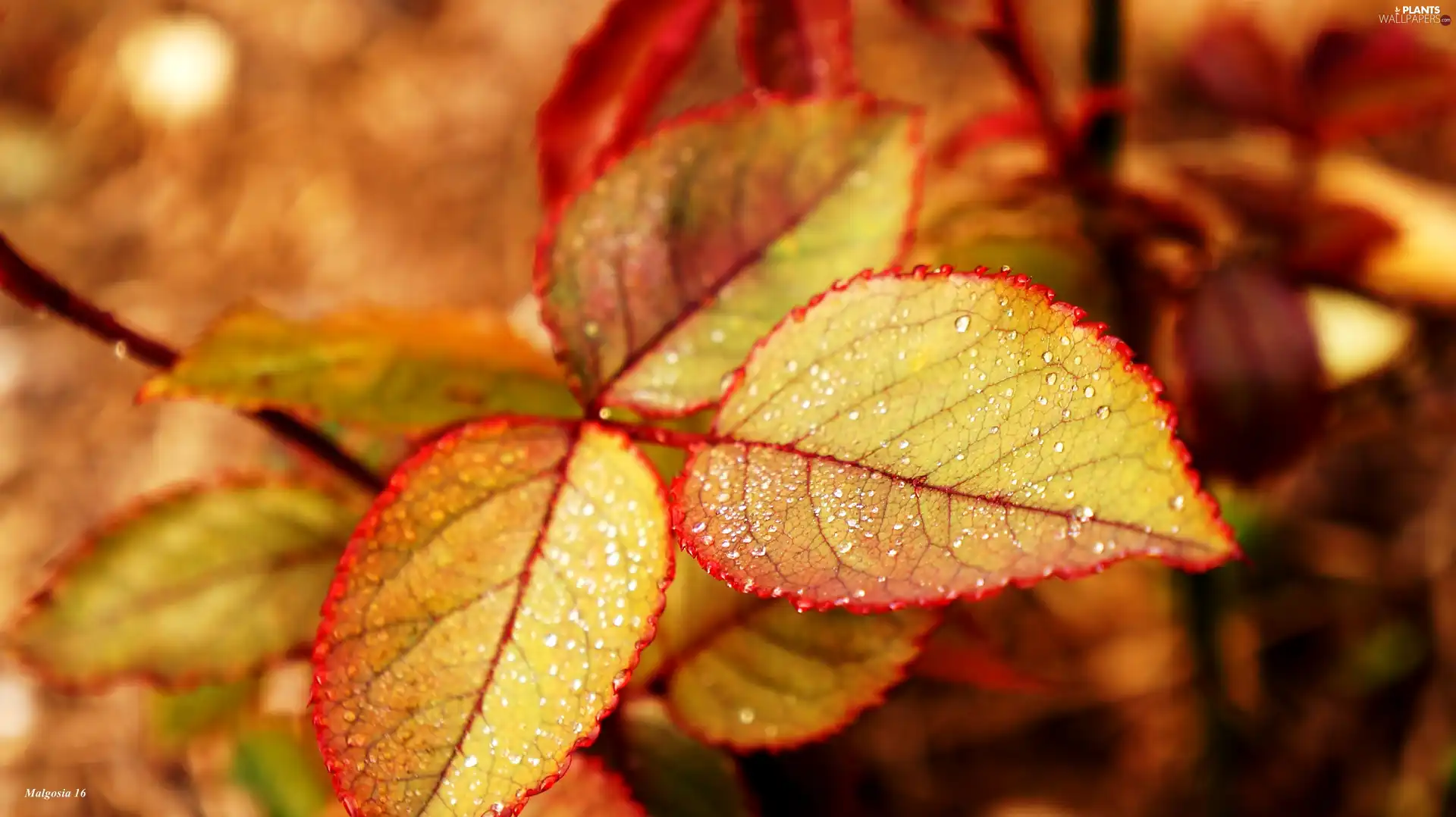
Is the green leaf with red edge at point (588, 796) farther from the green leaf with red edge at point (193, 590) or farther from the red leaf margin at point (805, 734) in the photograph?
the green leaf with red edge at point (193, 590)

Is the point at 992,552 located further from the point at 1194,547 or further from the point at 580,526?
the point at 580,526

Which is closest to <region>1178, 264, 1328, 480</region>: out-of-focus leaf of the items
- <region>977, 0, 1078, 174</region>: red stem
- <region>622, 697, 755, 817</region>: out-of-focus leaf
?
<region>977, 0, 1078, 174</region>: red stem

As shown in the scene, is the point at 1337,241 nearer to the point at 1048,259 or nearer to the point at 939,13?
the point at 1048,259

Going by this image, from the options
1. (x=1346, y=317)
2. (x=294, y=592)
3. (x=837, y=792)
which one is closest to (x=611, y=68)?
(x=294, y=592)

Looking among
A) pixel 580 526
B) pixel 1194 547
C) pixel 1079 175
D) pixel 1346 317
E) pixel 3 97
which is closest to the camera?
pixel 1194 547

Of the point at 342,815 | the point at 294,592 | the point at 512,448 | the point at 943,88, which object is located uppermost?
the point at 512,448

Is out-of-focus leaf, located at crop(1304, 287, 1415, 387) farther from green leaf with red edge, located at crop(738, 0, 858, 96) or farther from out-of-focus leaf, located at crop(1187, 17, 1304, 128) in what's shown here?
green leaf with red edge, located at crop(738, 0, 858, 96)

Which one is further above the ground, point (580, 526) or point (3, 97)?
point (580, 526)
